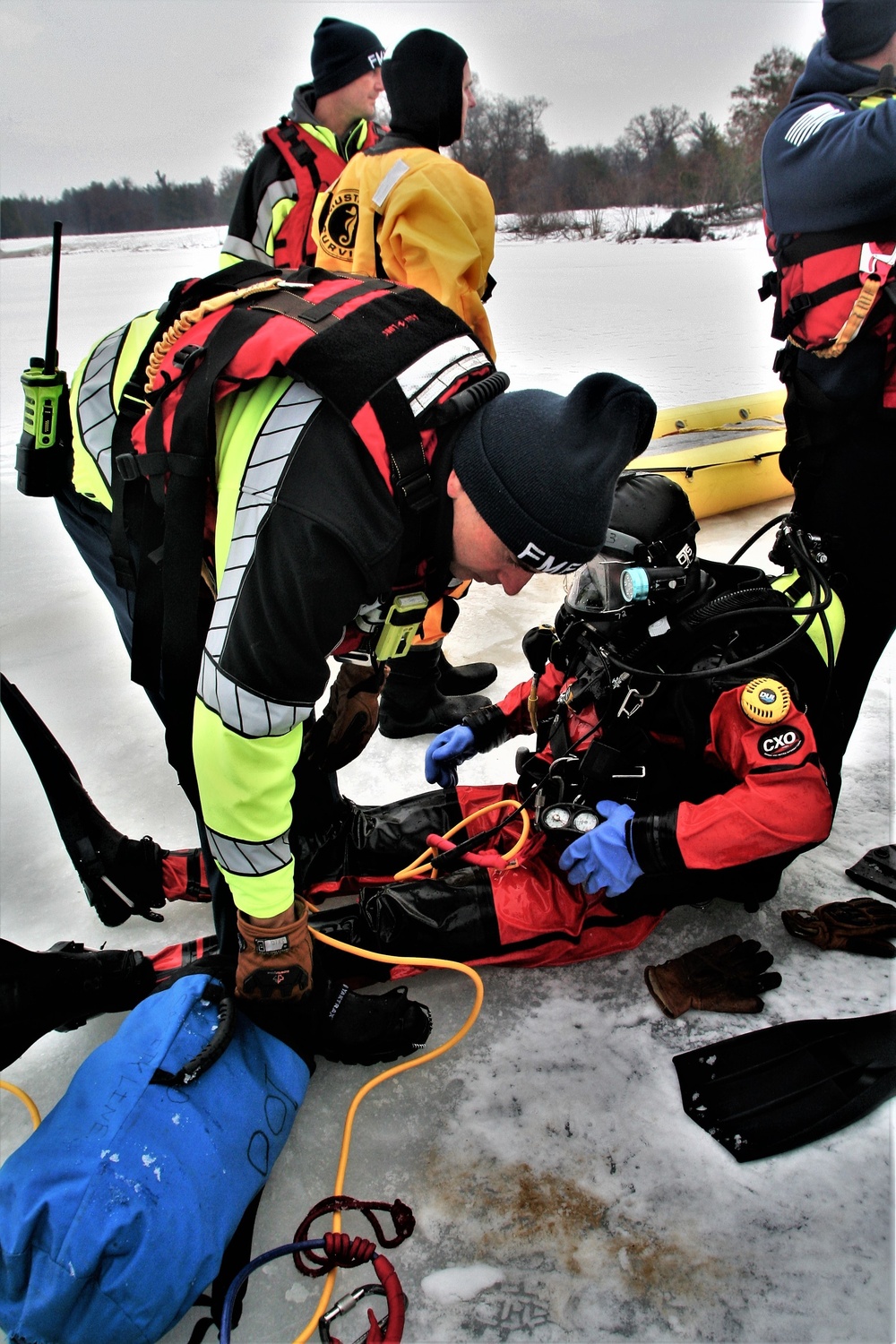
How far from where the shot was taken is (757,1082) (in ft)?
4.99

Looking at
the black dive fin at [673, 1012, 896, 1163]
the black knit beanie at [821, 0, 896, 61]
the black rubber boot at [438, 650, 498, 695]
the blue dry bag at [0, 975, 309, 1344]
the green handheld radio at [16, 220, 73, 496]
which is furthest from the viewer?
the black rubber boot at [438, 650, 498, 695]

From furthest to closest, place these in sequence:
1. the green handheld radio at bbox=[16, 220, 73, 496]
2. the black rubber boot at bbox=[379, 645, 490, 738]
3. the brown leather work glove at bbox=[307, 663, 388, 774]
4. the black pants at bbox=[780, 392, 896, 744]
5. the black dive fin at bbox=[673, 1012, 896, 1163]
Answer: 1. the black rubber boot at bbox=[379, 645, 490, 738]
2. the brown leather work glove at bbox=[307, 663, 388, 774]
3. the black pants at bbox=[780, 392, 896, 744]
4. the green handheld radio at bbox=[16, 220, 73, 496]
5. the black dive fin at bbox=[673, 1012, 896, 1163]

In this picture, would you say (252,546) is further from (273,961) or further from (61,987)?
(61,987)

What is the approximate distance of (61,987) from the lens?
5.15 ft

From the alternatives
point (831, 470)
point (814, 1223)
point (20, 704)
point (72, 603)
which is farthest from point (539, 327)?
point (814, 1223)

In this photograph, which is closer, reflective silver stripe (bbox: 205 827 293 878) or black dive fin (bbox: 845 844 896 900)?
reflective silver stripe (bbox: 205 827 293 878)

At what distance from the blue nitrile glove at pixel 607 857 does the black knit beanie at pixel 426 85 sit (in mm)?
1913

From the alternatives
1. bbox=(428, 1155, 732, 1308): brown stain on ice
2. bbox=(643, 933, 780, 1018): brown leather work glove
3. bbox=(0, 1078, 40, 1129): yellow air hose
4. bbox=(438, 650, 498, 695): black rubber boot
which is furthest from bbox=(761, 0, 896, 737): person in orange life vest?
bbox=(0, 1078, 40, 1129): yellow air hose

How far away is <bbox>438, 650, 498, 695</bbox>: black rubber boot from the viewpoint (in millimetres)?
2971

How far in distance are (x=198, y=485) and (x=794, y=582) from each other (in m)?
1.42

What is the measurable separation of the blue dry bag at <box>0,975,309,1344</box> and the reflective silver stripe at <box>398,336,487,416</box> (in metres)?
1.05

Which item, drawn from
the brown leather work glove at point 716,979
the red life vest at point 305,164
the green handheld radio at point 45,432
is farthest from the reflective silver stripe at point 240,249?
the brown leather work glove at point 716,979

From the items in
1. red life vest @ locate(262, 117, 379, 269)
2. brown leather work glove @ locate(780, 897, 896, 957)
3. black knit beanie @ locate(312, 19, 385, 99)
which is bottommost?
brown leather work glove @ locate(780, 897, 896, 957)

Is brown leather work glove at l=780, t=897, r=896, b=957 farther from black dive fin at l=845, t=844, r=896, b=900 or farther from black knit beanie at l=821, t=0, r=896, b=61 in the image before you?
black knit beanie at l=821, t=0, r=896, b=61
